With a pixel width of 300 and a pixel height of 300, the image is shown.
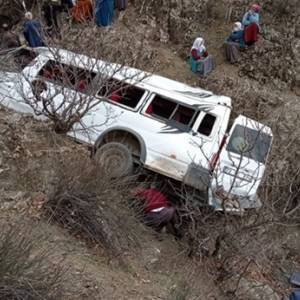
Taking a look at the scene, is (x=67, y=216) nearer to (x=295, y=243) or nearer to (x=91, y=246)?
(x=91, y=246)

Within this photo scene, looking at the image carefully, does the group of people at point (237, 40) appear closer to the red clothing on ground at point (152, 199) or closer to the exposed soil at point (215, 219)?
the exposed soil at point (215, 219)

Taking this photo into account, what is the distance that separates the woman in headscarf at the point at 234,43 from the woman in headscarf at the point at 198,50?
68cm

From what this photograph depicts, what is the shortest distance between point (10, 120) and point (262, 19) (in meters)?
8.40

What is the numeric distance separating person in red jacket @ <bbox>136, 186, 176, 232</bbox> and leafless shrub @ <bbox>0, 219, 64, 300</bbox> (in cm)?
399

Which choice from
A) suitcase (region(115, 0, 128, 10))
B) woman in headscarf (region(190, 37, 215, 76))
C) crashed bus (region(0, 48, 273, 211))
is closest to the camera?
crashed bus (region(0, 48, 273, 211))

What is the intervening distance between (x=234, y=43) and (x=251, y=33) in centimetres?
51

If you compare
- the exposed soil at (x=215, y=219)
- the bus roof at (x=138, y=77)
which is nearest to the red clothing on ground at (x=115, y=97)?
the bus roof at (x=138, y=77)

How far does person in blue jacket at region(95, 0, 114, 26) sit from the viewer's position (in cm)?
1445

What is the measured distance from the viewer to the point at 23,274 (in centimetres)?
507

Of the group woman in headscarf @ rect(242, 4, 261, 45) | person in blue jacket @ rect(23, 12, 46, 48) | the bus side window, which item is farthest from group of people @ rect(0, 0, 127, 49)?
the bus side window

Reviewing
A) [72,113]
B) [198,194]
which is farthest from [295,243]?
[72,113]

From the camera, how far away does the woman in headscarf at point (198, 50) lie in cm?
1411

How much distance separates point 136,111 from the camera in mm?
10617

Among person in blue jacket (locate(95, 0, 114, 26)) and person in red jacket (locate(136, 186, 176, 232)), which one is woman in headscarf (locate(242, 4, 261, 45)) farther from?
person in red jacket (locate(136, 186, 176, 232))
